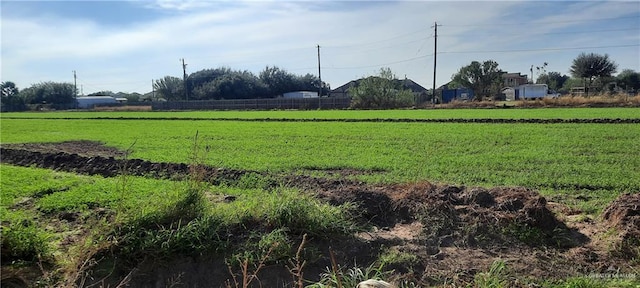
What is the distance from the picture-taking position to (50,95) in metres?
105

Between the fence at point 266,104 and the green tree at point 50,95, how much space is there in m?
38.1

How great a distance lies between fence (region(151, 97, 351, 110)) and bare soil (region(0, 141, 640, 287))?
198 ft

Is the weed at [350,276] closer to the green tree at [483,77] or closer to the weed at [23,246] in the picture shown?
the weed at [23,246]

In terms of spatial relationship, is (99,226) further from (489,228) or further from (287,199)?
(489,228)

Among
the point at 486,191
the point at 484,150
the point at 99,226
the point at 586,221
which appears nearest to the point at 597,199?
the point at 586,221

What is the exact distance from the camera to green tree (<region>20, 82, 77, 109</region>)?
106m

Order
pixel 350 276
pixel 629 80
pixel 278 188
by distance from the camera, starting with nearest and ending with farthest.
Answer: pixel 350 276
pixel 278 188
pixel 629 80

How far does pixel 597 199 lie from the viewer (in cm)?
764

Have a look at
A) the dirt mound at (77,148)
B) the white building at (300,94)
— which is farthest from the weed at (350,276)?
the white building at (300,94)

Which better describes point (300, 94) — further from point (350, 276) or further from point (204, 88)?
point (350, 276)

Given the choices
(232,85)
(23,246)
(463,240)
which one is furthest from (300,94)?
(23,246)

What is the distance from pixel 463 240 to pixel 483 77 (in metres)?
86.2

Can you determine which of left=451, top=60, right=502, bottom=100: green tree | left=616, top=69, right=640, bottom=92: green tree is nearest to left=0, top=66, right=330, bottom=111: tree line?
left=451, top=60, right=502, bottom=100: green tree

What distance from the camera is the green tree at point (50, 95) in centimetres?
10550
